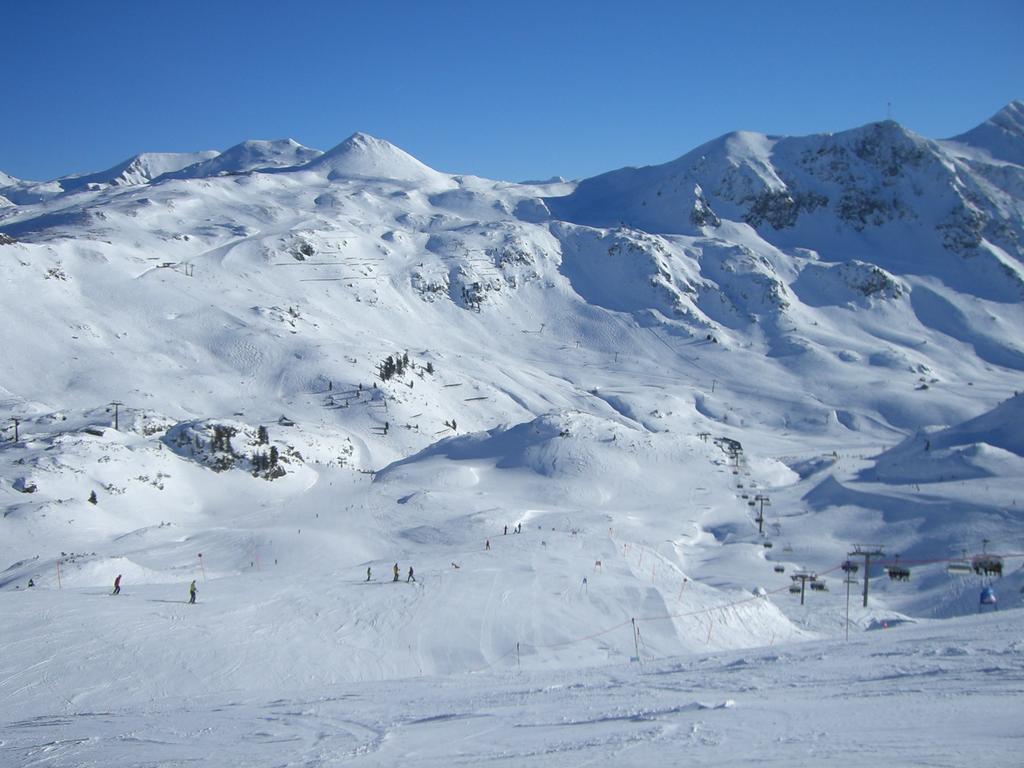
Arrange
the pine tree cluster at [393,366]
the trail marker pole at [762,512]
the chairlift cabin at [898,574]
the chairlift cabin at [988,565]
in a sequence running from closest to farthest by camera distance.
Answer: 1. the chairlift cabin at [988,565]
2. the chairlift cabin at [898,574]
3. the trail marker pole at [762,512]
4. the pine tree cluster at [393,366]

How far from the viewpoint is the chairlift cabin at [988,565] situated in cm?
3700

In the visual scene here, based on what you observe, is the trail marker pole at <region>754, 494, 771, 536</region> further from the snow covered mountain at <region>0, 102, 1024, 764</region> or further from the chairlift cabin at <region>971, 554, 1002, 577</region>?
the chairlift cabin at <region>971, 554, 1002, 577</region>

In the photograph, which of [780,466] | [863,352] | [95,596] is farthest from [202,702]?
[863,352]

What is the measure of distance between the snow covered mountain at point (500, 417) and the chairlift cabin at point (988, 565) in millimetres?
1202

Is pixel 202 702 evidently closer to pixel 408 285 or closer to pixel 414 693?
pixel 414 693

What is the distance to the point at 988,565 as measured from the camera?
3712 cm

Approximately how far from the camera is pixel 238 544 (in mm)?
43688

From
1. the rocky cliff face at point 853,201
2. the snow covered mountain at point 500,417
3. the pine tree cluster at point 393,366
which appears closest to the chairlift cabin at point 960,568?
the snow covered mountain at point 500,417

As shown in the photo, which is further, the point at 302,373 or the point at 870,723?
the point at 302,373

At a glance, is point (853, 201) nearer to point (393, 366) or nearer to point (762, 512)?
point (393, 366)

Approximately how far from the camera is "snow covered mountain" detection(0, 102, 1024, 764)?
27375 millimetres

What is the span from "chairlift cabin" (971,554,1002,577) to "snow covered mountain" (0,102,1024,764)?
120 centimetres

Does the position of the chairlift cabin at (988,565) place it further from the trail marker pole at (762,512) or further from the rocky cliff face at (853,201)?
the rocky cliff face at (853,201)

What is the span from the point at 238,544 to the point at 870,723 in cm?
3890
